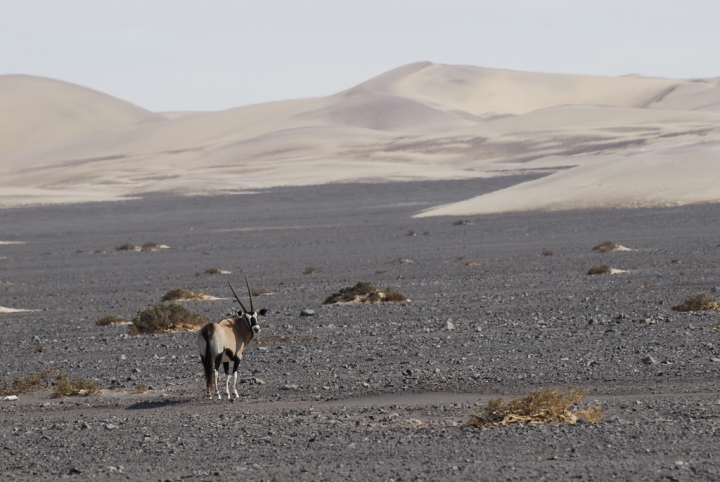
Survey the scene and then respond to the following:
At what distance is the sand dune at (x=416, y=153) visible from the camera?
2060 inches

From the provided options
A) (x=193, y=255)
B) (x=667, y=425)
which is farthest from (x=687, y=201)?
(x=667, y=425)

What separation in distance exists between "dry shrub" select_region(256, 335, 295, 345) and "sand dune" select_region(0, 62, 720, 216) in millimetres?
34343

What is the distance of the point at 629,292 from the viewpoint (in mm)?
18203

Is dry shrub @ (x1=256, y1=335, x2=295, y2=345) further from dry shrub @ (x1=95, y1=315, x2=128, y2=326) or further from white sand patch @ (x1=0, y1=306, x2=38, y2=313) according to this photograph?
white sand patch @ (x1=0, y1=306, x2=38, y2=313)

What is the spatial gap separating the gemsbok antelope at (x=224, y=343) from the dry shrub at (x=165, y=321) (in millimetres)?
5593

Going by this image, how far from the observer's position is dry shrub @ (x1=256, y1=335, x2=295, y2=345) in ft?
45.3

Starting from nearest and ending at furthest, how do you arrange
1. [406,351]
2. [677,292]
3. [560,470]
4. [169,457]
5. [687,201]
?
1. [560,470]
2. [169,457]
3. [406,351]
4. [677,292]
5. [687,201]

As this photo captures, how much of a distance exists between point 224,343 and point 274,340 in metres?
4.61

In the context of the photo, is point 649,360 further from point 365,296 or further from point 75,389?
point 365,296

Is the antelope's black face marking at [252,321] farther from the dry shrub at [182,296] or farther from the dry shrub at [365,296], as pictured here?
the dry shrub at [182,296]

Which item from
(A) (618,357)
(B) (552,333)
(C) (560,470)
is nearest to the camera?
(C) (560,470)

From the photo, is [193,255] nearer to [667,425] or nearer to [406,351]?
[406,351]

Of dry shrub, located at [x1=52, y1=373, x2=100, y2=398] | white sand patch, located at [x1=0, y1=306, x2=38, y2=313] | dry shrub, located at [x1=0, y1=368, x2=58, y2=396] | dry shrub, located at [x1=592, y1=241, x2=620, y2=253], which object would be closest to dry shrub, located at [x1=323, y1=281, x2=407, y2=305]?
white sand patch, located at [x1=0, y1=306, x2=38, y2=313]

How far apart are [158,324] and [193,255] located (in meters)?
18.0
